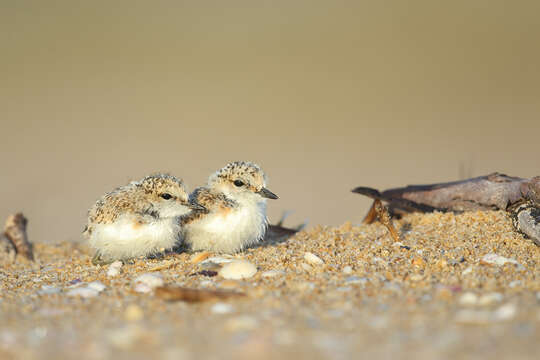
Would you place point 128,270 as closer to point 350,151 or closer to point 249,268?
point 249,268

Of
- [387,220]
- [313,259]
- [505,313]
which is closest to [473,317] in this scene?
[505,313]

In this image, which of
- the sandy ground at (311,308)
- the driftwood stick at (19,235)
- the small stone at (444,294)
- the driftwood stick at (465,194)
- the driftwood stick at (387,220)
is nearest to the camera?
the sandy ground at (311,308)

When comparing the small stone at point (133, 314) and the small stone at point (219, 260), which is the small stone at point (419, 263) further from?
the small stone at point (133, 314)

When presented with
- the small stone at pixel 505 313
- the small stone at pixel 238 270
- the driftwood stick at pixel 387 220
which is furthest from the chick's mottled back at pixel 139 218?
the small stone at pixel 505 313

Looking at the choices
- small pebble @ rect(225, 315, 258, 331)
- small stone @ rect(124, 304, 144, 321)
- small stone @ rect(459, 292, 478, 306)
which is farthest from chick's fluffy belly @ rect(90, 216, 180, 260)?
small stone @ rect(459, 292, 478, 306)

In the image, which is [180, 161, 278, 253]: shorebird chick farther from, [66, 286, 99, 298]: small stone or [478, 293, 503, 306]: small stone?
[478, 293, 503, 306]: small stone

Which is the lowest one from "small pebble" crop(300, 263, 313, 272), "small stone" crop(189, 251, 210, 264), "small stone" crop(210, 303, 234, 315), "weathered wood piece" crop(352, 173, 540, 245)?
"small stone" crop(189, 251, 210, 264)
